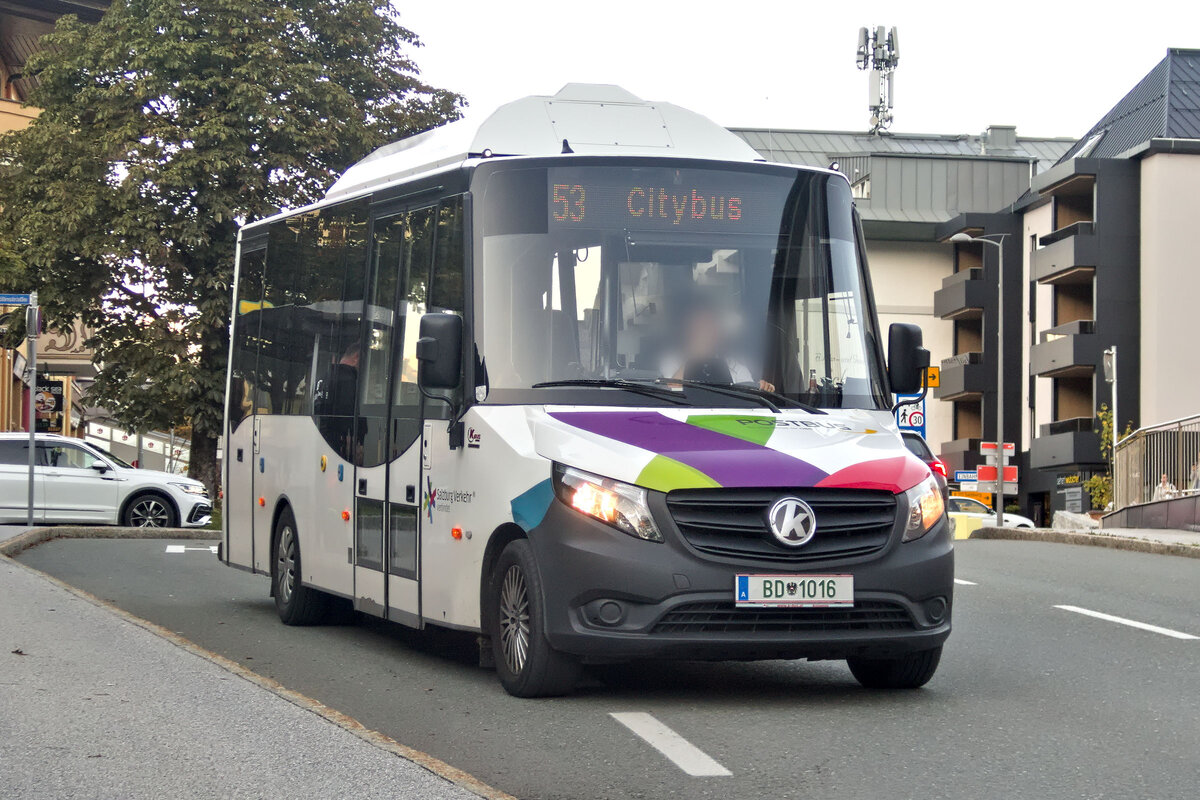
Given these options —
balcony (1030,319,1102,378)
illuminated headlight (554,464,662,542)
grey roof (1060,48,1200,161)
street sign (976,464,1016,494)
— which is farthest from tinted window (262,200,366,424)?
balcony (1030,319,1102,378)

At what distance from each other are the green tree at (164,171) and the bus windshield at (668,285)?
2777 cm

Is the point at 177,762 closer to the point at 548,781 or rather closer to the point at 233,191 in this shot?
the point at 548,781

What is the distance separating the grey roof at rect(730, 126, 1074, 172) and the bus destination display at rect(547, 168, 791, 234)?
79.9 meters

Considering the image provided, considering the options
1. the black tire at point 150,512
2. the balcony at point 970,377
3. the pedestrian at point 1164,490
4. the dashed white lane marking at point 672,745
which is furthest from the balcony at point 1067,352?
the dashed white lane marking at point 672,745

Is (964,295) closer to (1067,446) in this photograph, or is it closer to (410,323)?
(1067,446)

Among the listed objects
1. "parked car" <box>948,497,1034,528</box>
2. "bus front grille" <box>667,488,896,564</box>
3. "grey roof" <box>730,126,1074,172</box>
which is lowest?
"parked car" <box>948,497,1034,528</box>

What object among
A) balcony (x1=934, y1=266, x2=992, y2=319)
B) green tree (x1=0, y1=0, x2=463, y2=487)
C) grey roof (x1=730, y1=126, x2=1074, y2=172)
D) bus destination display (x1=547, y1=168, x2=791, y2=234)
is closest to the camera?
bus destination display (x1=547, y1=168, x2=791, y2=234)

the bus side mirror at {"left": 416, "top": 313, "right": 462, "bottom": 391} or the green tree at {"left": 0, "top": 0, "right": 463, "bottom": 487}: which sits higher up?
the green tree at {"left": 0, "top": 0, "right": 463, "bottom": 487}

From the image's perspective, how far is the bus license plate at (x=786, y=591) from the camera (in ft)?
27.8

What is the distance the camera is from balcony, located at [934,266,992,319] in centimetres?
7731

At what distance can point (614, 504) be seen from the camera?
8.47m

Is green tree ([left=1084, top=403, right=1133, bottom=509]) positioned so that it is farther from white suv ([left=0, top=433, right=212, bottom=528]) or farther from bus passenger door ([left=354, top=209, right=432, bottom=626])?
bus passenger door ([left=354, top=209, right=432, bottom=626])

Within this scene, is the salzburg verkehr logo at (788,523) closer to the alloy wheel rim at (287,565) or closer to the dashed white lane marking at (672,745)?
the dashed white lane marking at (672,745)

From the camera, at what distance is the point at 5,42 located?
53.6 meters
